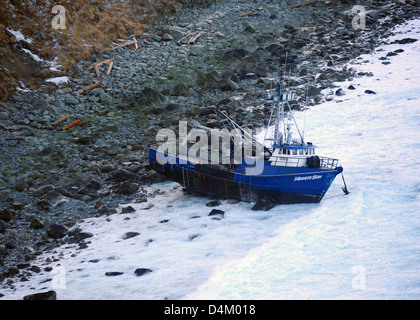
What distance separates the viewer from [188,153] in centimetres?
2147

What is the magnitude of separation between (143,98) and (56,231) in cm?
1382

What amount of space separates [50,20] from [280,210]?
79.3 ft

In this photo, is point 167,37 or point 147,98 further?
point 167,37

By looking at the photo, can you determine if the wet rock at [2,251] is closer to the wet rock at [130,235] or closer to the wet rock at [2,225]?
the wet rock at [2,225]

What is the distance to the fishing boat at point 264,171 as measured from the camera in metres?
18.2

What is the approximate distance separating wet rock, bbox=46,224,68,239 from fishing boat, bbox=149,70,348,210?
16.3ft

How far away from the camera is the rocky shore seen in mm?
19422

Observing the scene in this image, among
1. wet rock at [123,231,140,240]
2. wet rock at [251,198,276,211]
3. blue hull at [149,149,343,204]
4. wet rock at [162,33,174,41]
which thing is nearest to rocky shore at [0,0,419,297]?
wet rock at [162,33,174,41]

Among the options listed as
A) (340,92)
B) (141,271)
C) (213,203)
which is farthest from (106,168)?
(340,92)

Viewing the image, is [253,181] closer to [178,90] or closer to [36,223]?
[36,223]

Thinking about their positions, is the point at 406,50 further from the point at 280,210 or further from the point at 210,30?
the point at 280,210

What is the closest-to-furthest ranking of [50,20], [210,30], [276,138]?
[276,138]
[50,20]
[210,30]

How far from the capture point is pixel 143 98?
29.5 meters
